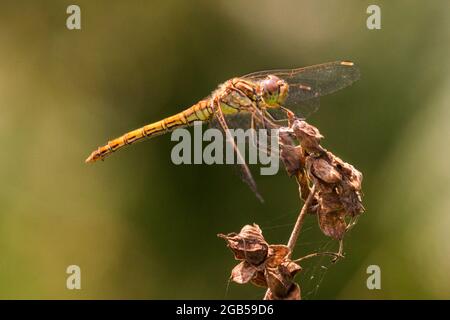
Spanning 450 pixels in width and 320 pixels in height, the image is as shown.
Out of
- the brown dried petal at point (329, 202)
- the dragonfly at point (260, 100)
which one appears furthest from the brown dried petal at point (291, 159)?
the dragonfly at point (260, 100)

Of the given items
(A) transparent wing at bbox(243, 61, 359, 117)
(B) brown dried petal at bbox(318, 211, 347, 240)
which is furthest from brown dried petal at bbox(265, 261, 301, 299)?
(A) transparent wing at bbox(243, 61, 359, 117)

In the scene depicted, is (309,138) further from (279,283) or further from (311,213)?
(279,283)

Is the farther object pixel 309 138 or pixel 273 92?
pixel 273 92

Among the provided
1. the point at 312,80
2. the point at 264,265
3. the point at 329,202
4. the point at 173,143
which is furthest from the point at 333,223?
the point at 173,143

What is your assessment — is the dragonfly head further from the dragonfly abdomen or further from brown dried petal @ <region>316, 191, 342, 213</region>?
brown dried petal @ <region>316, 191, 342, 213</region>

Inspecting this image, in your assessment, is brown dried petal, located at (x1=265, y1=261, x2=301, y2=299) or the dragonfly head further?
the dragonfly head

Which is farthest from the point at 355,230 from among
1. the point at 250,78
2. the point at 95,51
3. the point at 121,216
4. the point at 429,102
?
the point at 95,51

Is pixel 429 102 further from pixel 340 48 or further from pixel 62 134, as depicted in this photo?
pixel 62 134
